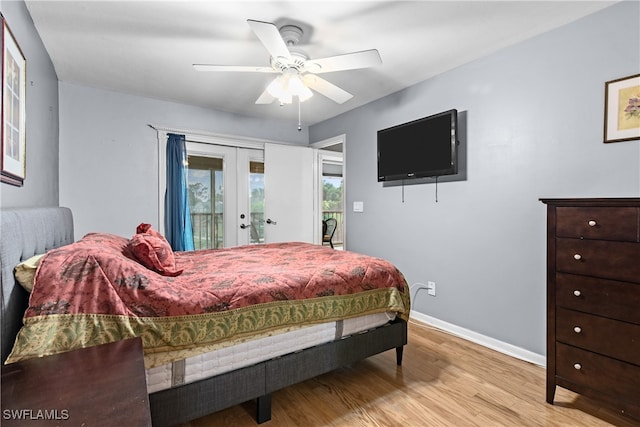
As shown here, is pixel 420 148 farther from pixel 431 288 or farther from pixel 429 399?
pixel 429 399

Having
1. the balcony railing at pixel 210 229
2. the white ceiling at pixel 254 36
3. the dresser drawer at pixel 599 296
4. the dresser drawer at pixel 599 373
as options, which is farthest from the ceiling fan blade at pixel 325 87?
the balcony railing at pixel 210 229

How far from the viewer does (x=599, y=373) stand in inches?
64.9

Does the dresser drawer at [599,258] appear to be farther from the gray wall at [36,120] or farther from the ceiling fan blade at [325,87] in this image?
the gray wall at [36,120]

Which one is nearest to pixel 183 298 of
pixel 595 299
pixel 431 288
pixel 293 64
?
pixel 293 64

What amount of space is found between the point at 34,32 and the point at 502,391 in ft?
12.9

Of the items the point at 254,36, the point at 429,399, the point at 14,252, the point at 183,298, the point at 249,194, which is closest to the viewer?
the point at 14,252

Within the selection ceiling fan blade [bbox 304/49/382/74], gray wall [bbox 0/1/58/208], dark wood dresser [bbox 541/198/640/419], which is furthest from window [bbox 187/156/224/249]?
dark wood dresser [bbox 541/198/640/419]

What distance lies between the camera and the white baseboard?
2.35 m

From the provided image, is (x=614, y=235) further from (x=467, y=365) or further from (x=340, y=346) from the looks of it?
(x=340, y=346)

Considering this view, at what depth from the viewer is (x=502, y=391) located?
77.6 inches

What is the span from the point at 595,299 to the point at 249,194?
3.75 metres

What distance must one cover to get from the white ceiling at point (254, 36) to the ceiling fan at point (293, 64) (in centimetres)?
17

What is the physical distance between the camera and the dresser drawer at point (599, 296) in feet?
5.08

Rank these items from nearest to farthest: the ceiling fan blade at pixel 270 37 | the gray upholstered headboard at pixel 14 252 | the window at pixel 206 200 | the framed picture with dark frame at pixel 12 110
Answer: the gray upholstered headboard at pixel 14 252, the framed picture with dark frame at pixel 12 110, the ceiling fan blade at pixel 270 37, the window at pixel 206 200
